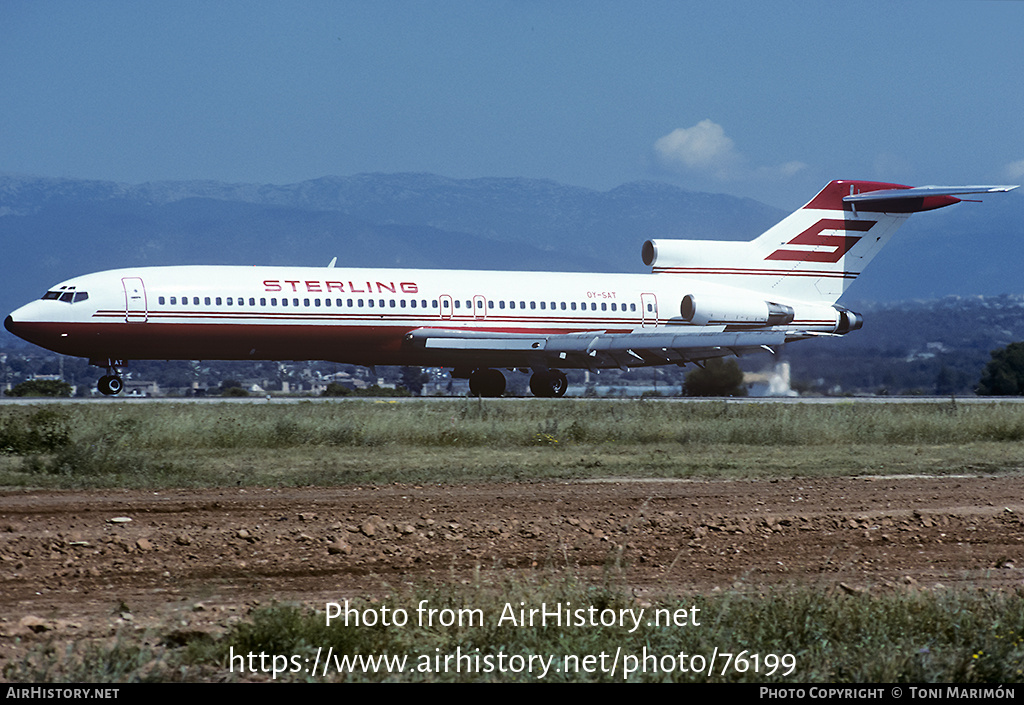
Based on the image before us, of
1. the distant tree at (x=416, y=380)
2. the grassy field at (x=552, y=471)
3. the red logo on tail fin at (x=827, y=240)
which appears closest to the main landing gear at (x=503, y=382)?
the grassy field at (x=552, y=471)

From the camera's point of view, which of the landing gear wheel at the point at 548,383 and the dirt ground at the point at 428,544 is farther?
the landing gear wheel at the point at 548,383

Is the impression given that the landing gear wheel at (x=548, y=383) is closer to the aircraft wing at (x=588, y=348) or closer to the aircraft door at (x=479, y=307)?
the aircraft wing at (x=588, y=348)

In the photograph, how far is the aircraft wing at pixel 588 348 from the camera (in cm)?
3922

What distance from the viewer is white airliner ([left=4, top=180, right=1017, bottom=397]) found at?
1395 inches

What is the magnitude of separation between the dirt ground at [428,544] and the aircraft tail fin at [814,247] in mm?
27142

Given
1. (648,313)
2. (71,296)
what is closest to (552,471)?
(71,296)

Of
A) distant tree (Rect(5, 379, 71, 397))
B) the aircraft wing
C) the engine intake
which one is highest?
the engine intake

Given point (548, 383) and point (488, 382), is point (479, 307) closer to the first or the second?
point (488, 382)

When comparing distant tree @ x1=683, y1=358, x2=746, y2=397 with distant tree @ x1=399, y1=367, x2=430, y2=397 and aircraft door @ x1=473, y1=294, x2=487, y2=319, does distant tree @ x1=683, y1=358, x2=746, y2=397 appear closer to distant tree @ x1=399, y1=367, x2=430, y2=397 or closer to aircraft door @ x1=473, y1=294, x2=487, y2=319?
aircraft door @ x1=473, y1=294, x2=487, y2=319

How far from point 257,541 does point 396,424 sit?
13.9m

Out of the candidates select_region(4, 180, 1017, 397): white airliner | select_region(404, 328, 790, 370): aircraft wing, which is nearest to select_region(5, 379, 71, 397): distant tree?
select_region(4, 180, 1017, 397): white airliner

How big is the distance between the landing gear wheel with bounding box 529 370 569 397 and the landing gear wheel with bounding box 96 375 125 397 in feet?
44.1

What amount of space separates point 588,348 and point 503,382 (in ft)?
10.9

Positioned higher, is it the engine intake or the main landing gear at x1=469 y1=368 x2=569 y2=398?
the engine intake
